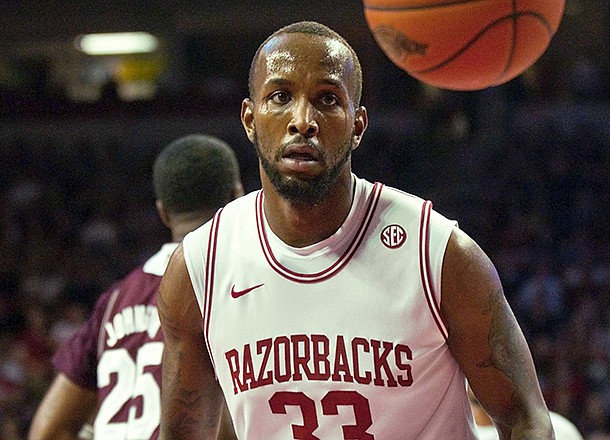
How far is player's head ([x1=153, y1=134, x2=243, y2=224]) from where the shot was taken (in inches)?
142

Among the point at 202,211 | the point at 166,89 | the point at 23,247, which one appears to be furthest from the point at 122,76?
the point at 202,211

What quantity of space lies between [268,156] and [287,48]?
0.76 ft

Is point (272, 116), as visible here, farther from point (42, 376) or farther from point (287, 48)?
point (42, 376)

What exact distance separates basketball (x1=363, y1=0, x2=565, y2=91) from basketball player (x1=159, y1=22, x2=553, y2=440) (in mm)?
1000

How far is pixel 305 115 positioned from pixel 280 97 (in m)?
0.10

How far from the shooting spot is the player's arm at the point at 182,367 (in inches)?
101

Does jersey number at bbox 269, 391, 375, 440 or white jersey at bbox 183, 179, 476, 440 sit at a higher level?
white jersey at bbox 183, 179, 476, 440

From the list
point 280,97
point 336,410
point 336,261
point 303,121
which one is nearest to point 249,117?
point 280,97

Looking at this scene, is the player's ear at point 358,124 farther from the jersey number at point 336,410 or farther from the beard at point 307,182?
the jersey number at point 336,410

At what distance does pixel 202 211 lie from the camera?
11.9 feet

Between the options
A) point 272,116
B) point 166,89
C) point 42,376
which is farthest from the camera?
point 166,89

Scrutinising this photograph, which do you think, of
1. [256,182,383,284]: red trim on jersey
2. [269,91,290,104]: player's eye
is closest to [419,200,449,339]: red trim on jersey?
[256,182,383,284]: red trim on jersey

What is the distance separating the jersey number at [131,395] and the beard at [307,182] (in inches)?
48.5

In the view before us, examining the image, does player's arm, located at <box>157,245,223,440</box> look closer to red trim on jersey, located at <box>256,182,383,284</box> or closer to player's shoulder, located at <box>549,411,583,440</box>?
red trim on jersey, located at <box>256,182,383,284</box>
